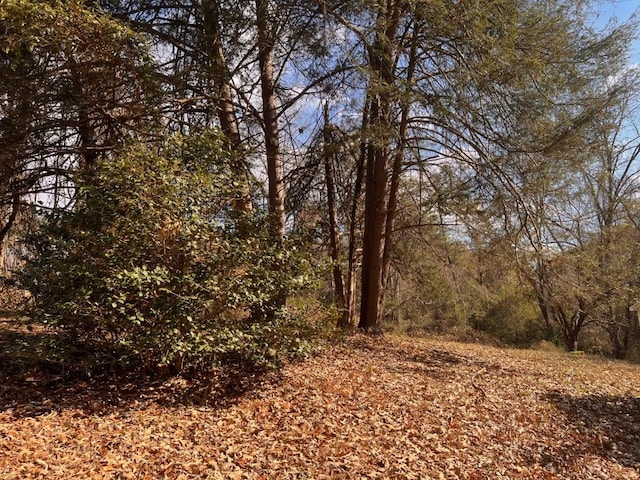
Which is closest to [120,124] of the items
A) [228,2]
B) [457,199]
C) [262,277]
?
[228,2]

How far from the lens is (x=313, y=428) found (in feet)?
14.2

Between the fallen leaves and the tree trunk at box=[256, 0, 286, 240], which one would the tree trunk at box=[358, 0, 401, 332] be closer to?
the tree trunk at box=[256, 0, 286, 240]

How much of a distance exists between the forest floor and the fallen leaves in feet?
0.05

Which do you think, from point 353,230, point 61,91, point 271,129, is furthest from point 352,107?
point 61,91

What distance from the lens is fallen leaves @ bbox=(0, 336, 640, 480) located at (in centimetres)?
357

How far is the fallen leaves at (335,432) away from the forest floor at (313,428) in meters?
0.02

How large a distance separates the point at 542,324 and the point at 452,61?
16808 millimetres

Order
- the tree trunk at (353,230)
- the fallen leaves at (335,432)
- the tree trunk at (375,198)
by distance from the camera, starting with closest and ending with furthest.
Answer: the fallen leaves at (335,432)
the tree trunk at (375,198)
the tree trunk at (353,230)

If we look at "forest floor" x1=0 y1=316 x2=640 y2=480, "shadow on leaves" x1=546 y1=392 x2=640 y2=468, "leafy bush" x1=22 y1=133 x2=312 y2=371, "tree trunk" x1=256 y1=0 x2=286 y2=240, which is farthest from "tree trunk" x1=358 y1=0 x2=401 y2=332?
"shadow on leaves" x1=546 y1=392 x2=640 y2=468

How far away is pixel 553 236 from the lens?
7.59m

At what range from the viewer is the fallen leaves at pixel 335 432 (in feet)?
11.7

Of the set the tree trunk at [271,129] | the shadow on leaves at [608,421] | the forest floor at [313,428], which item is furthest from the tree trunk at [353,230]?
the shadow on leaves at [608,421]

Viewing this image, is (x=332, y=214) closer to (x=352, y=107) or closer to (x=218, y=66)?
(x=352, y=107)

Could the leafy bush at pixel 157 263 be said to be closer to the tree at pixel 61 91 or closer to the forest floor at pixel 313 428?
the forest floor at pixel 313 428
